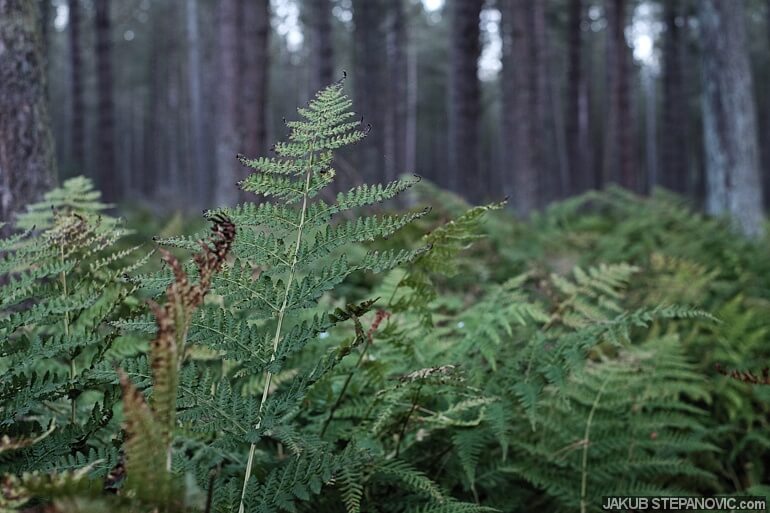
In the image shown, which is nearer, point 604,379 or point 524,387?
point 524,387

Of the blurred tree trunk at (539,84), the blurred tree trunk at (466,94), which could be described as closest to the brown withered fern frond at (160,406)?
the blurred tree trunk at (466,94)

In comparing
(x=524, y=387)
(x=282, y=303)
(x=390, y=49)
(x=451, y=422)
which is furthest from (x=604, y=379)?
(x=390, y=49)

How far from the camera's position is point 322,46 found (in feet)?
46.7

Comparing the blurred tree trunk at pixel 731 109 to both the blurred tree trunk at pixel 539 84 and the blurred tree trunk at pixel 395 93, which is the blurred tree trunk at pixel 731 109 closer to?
the blurred tree trunk at pixel 539 84

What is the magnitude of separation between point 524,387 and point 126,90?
48439mm

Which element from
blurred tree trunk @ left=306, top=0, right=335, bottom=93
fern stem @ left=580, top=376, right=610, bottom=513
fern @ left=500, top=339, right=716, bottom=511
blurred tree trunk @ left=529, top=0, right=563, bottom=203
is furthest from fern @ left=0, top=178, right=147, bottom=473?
→ blurred tree trunk @ left=306, top=0, right=335, bottom=93

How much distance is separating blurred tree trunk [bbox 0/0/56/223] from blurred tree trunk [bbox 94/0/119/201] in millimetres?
12012

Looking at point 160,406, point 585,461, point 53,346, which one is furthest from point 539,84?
point 160,406

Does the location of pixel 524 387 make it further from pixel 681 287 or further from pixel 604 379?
pixel 681 287

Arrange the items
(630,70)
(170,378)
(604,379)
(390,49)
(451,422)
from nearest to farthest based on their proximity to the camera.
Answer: (170,378)
(451,422)
(604,379)
(630,70)
(390,49)

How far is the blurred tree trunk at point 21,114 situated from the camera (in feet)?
9.05

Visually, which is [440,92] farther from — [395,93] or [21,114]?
[21,114]

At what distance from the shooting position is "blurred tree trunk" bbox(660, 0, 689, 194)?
21875mm

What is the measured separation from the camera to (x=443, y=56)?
42.5 meters
